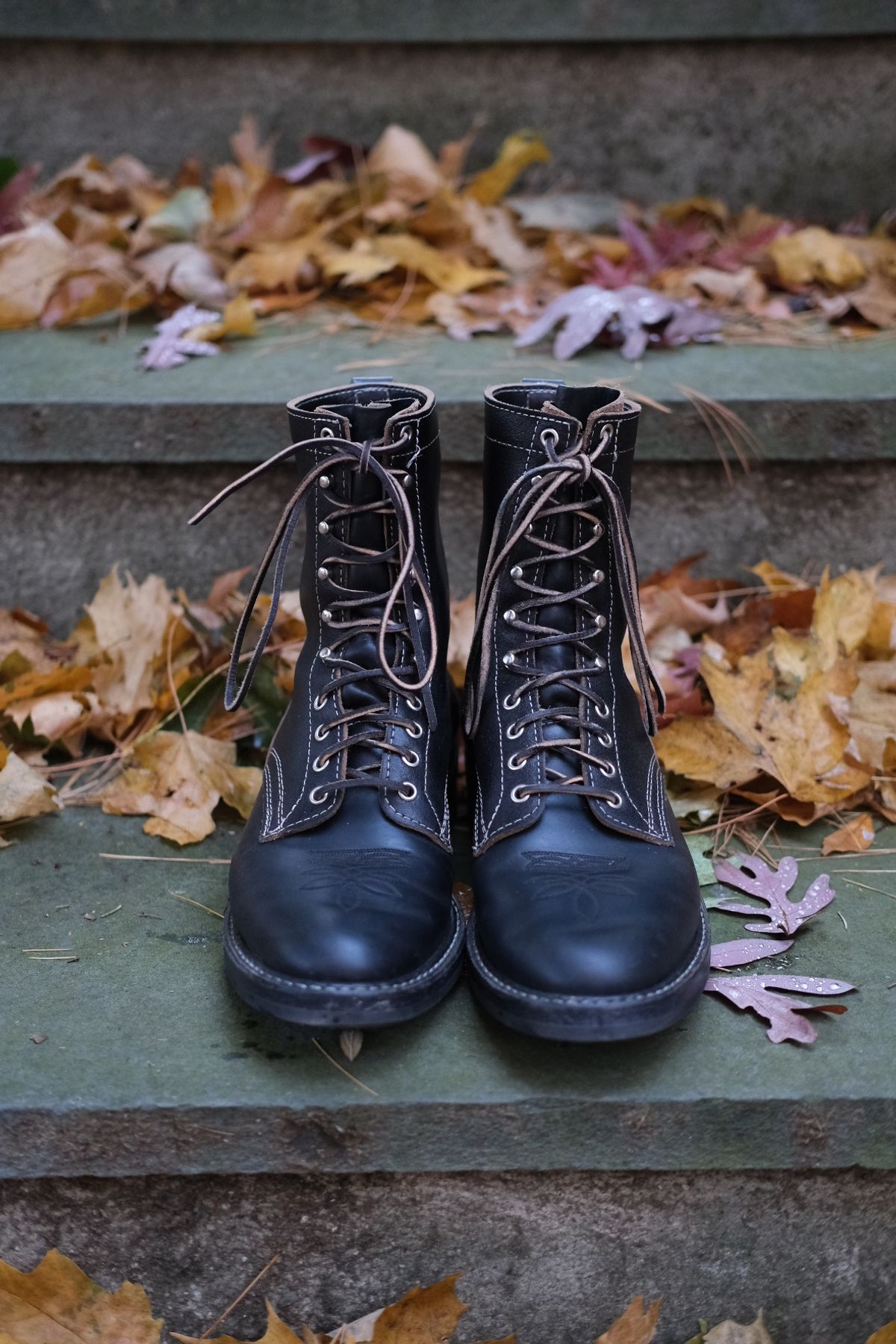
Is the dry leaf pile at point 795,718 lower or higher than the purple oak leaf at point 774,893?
higher

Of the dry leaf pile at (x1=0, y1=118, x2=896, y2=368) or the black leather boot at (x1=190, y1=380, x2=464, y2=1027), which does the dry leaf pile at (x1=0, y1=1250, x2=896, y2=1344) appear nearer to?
the black leather boot at (x1=190, y1=380, x2=464, y2=1027)

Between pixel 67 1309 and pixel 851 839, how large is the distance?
2.90 feet

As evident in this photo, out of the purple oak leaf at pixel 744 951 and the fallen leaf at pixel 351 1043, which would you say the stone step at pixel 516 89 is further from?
the fallen leaf at pixel 351 1043

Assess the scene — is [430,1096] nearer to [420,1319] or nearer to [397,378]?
[420,1319]

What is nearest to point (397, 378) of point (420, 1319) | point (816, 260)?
point (816, 260)

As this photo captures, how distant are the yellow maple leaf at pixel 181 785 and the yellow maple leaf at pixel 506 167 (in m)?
1.32

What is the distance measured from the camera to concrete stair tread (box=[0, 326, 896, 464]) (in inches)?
58.4

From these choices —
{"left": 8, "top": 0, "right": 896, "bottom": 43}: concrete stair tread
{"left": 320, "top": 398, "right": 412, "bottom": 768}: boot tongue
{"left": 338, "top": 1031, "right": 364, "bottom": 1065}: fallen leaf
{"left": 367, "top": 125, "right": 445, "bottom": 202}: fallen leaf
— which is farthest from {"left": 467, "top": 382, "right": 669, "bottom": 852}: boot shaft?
{"left": 8, "top": 0, "right": 896, "bottom": 43}: concrete stair tread

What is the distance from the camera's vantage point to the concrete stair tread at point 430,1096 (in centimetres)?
88

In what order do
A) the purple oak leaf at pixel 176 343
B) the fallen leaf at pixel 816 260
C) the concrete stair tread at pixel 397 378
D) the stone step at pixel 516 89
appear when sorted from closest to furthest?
1. the concrete stair tread at pixel 397 378
2. the purple oak leaf at pixel 176 343
3. the fallen leaf at pixel 816 260
4. the stone step at pixel 516 89

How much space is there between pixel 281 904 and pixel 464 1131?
24 cm

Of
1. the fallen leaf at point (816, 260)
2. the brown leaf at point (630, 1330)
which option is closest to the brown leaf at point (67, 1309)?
the brown leaf at point (630, 1330)

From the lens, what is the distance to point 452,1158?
899mm

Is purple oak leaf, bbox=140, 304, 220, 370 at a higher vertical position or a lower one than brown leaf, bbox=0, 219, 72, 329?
lower
